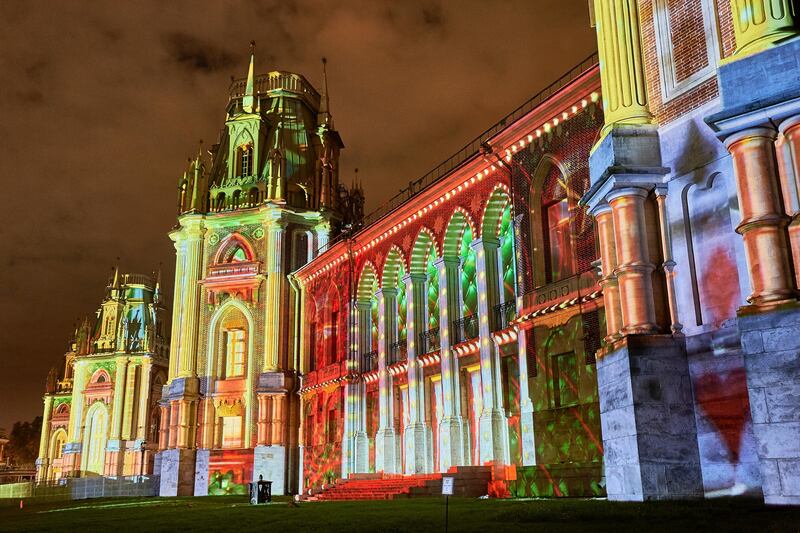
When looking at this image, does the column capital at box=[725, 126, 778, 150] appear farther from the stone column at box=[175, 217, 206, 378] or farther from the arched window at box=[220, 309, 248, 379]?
the stone column at box=[175, 217, 206, 378]

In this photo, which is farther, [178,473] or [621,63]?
[178,473]

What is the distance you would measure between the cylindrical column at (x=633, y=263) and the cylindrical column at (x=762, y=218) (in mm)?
1915

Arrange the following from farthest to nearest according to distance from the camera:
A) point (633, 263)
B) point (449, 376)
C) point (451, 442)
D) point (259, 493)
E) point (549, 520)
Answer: point (449, 376)
point (451, 442)
point (259, 493)
point (633, 263)
point (549, 520)

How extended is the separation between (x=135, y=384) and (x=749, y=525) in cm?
6185

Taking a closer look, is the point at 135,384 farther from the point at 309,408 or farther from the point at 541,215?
the point at 541,215

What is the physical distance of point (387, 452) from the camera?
94.8ft

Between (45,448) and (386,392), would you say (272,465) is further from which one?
(45,448)

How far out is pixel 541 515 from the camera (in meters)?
10.7

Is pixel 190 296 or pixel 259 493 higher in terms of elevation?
pixel 190 296

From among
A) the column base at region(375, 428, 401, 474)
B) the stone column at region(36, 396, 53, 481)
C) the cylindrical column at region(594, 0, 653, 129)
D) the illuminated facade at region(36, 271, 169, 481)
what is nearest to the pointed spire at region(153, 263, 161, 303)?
the illuminated facade at region(36, 271, 169, 481)

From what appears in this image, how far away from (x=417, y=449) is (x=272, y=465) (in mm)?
11969

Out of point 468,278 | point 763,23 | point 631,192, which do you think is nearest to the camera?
point 763,23

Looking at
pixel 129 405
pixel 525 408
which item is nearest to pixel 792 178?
pixel 525 408

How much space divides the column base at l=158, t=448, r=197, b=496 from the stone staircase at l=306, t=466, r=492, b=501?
1265 centimetres
